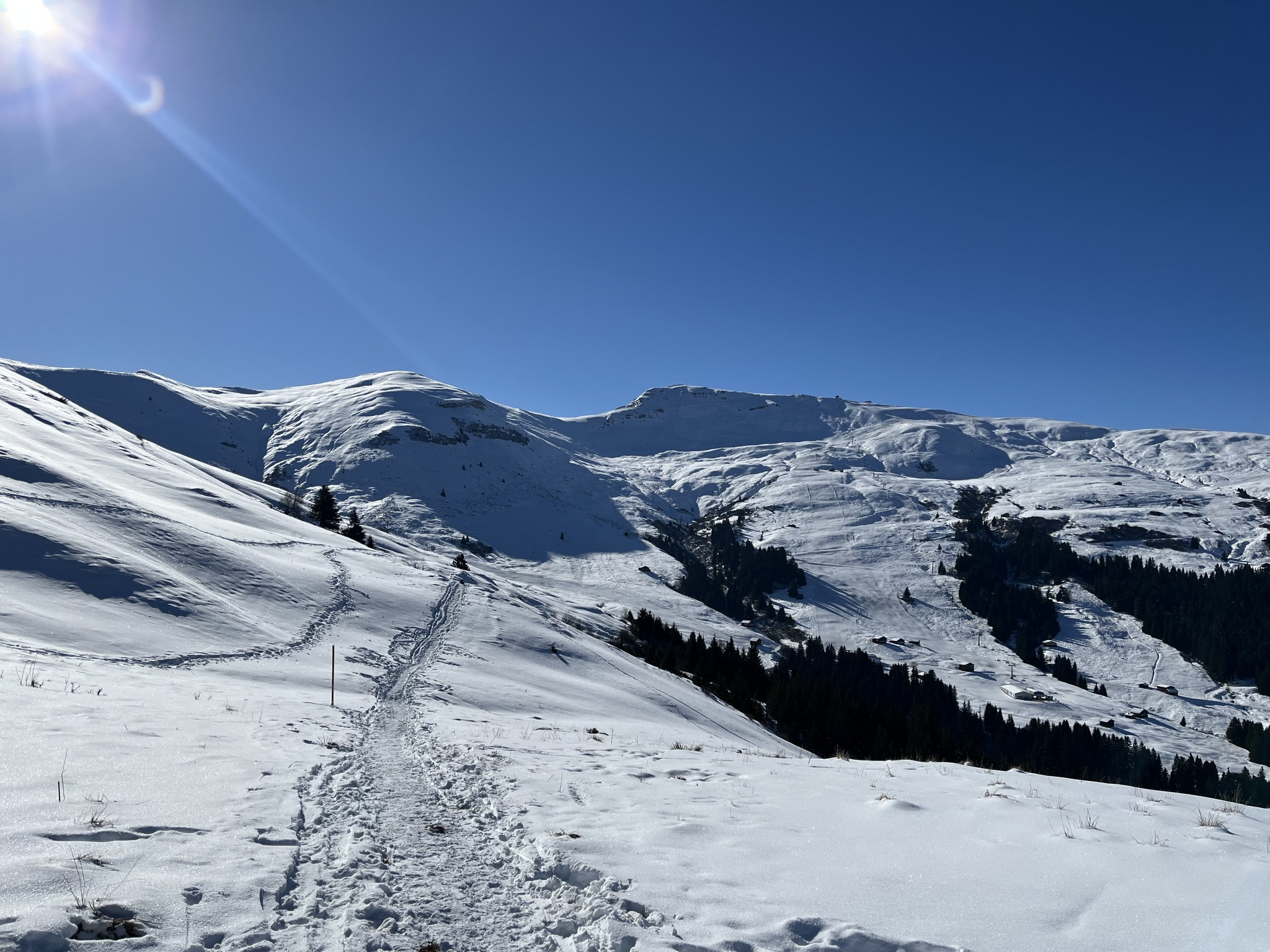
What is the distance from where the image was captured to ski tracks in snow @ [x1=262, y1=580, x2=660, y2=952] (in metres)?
6.04

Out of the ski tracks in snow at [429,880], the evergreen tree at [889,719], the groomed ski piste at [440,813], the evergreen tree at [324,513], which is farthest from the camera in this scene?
the evergreen tree at [324,513]

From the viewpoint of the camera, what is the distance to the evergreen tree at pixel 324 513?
80.1 metres

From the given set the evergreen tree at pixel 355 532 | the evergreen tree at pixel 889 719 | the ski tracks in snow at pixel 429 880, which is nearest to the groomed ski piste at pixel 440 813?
the ski tracks in snow at pixel 429 880

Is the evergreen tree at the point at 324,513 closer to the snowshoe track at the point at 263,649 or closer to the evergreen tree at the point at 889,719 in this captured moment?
the evergreen tree at the point at 889,719

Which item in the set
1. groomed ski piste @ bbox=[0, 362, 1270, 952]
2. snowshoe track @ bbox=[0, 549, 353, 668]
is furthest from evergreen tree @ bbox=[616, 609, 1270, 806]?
groomed ski piste @ bbox=[0, 362, 1270, 952]

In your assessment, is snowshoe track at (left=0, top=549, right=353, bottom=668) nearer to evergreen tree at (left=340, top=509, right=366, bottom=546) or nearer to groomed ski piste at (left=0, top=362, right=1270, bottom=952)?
groomed ski piste at (left=0, top=362, right=1270, bottom=952)

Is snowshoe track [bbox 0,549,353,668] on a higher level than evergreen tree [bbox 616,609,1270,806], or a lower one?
higher

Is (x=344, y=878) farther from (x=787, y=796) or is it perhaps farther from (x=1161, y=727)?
(x=1161, y=727)

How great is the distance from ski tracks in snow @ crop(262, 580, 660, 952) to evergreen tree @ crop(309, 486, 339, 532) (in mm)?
76579

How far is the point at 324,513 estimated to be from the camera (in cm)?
8094

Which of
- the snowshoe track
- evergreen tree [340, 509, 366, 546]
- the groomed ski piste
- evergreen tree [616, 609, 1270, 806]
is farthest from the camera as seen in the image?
evergreen tree [340, 509, 366, 546]

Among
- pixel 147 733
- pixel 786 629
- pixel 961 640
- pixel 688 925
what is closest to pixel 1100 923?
pixel 688 925

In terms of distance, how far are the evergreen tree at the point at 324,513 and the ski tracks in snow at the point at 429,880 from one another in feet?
251

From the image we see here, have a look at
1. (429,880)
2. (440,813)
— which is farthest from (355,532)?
(429,880)
